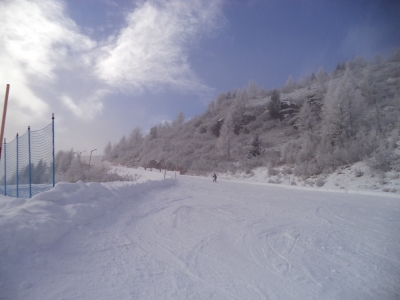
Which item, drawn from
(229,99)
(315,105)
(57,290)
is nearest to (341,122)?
(315,105)

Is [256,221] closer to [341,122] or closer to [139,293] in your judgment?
[139,293]

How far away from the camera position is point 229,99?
99.6 m

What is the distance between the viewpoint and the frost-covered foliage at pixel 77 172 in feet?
73.8

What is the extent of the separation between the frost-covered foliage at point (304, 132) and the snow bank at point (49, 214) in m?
13.9

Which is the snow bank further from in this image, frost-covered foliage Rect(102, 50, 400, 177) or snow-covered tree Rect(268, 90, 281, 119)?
snow-covered tree Rect(268, 90, 281, 119)

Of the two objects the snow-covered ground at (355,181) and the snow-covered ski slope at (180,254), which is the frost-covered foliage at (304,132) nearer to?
the snow-covered ground at (355,181)

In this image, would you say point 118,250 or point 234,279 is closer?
point 234,279

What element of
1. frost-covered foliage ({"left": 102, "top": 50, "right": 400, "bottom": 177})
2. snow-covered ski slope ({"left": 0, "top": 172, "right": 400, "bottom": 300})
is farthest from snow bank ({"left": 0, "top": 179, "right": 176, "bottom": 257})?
frost-covered foliage ({"left": 102, "top": 50, "right": 400, "bottom": 177})

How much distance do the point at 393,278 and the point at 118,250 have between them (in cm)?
481

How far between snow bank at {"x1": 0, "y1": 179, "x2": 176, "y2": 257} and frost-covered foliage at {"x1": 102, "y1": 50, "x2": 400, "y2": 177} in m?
13.9

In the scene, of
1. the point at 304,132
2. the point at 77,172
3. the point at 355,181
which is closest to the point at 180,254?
the point at 355,181

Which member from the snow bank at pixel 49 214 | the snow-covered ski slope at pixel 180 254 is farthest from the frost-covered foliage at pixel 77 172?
the snow-covered ski slope at pixel 180 254

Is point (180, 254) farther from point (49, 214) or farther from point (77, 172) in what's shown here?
point (77, 172)

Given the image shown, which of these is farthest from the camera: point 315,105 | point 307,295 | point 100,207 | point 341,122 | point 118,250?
point 315,105
